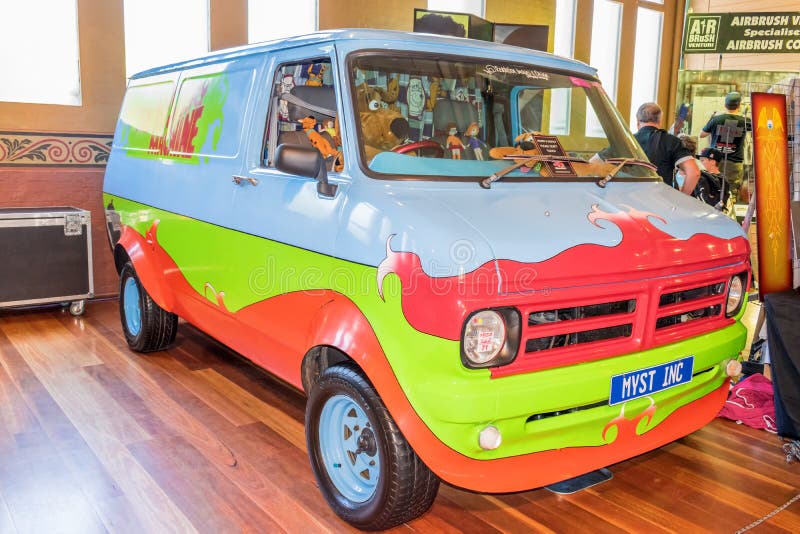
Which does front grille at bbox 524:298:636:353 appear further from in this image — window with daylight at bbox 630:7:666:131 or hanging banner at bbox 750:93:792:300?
window with daylight at bbox 630:7:666:131

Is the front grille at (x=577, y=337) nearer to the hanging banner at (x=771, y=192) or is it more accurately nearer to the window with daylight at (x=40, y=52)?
the hanging banner at (x=771, y=192)

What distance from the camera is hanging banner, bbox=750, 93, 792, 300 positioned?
3838 mm

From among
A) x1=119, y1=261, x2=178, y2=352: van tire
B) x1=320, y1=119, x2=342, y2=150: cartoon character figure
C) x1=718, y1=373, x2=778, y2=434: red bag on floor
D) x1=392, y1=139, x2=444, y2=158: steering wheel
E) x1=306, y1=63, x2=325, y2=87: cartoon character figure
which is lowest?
x1=718, y1=373, x2=778, y2=434: red bag on floor

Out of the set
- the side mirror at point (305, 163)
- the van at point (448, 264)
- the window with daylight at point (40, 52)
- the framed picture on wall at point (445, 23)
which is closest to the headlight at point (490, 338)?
Result: the van at point (448, 264)

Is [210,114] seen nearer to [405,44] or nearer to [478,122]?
[405,44]

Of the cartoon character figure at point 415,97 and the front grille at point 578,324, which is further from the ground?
the cartoon character figure at point 415,97

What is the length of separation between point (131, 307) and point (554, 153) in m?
3.27

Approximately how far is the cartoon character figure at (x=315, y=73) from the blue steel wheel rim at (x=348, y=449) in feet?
4.50

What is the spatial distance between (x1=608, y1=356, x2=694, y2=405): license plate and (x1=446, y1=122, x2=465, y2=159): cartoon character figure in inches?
45.0

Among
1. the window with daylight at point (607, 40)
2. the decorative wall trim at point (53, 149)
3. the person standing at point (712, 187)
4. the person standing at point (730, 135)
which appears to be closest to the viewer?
the decorative wall trim at point (53, 149)

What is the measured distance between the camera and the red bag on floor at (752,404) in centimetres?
382

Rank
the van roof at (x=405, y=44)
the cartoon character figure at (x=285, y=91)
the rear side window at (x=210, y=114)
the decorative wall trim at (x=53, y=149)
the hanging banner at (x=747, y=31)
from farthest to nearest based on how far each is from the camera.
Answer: the hanging banner at (x=747, y=31) → the decorative wall trim at (x=53, y=149) → the rear side window at (x=210, y=114) → the cartoon character figure at (x=285, y=91) → the van roof at (x=405, y=44)

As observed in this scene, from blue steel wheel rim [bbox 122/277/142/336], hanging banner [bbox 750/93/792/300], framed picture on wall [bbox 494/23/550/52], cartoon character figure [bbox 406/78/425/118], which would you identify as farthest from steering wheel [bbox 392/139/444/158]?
framed picture on wall [bbox 494/23/550/52]

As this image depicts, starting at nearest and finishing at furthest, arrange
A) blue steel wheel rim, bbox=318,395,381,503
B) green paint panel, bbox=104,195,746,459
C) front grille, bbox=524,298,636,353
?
green paint panel, bbox=104,195,746,459
front grille, bbox=524,298,636,353
blue steel wheel rim, bbox=318,395,381,503
